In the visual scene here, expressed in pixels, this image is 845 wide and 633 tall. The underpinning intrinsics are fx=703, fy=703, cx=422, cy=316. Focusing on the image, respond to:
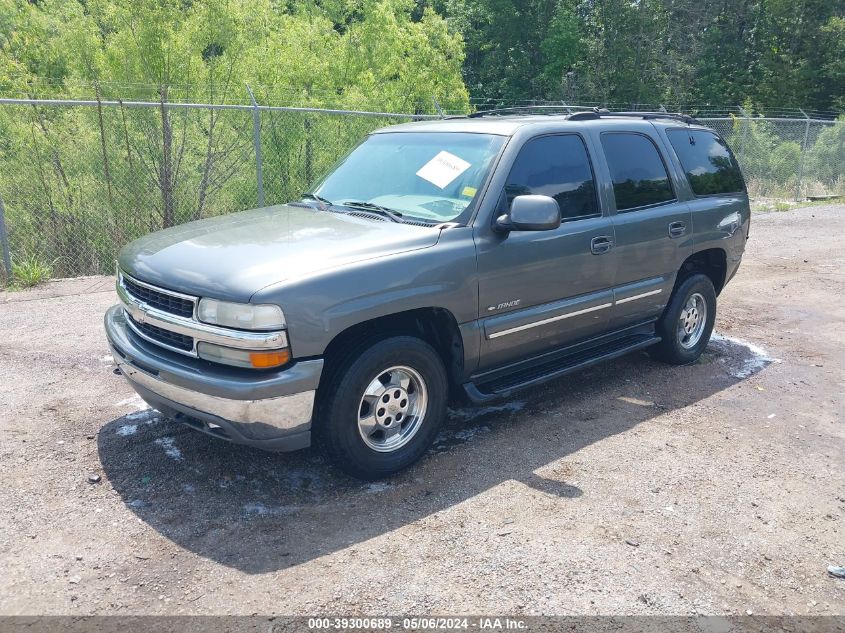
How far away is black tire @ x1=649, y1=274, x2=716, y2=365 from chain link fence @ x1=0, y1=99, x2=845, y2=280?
19.6 ft

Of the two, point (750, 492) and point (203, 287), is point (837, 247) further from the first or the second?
point (203, 287)

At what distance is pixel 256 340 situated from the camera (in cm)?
338

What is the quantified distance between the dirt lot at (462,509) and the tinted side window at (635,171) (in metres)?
1.49

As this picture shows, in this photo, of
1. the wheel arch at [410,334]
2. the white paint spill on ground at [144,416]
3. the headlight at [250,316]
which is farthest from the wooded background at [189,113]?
the wheel arch at [410,334]

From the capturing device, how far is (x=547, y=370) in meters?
4.77

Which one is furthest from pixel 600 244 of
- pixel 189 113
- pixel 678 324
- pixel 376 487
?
pixel 189 113

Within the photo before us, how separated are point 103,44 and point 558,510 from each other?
11483mm

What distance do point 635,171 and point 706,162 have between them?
1128 millimetres

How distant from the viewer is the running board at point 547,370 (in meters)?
4.38

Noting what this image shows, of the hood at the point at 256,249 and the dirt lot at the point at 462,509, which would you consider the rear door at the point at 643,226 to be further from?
the hood at the point at 256,249

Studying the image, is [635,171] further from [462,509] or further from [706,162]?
[462,509]

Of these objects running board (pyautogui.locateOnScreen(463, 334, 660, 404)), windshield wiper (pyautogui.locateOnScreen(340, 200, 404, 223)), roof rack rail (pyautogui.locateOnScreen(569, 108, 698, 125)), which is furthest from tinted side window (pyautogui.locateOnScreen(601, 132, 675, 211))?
windshield wiper (pyautogui.locateOnScreen(340, 200, 404, 223))

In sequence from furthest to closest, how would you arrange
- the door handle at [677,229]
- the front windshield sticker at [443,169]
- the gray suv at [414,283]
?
the door handle at [677,229]
the front windshield sticker at [443,169]
the gray suv at [414,283]

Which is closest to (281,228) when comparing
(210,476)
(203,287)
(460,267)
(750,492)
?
(203,287)
